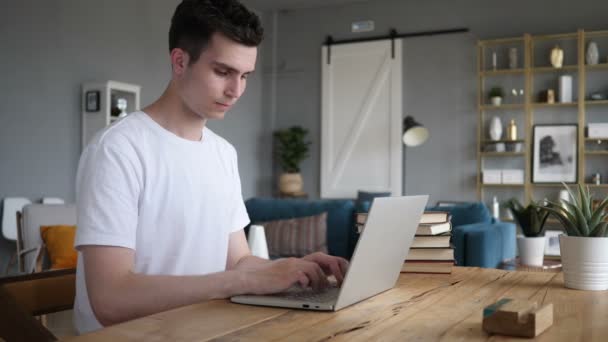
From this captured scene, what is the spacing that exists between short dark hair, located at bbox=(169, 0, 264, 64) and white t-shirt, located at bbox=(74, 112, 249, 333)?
208mm

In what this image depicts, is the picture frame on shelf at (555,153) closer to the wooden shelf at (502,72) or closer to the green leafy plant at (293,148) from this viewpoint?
the wooden shelf at (502,72)

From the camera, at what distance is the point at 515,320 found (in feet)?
3.28

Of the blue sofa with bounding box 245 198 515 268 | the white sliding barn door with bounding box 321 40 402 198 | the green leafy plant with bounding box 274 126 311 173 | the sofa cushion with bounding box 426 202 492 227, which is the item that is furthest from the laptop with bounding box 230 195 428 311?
the green leafy plant with bounding box 274 126 311 173

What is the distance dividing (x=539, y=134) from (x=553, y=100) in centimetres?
42

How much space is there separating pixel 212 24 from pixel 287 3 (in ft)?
24.6

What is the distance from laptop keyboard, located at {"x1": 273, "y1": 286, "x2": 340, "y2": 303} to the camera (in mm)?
1224

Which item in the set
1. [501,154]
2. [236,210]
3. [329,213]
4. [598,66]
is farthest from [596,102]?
[236,210]

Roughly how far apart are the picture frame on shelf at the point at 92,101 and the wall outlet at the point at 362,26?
378 centimetres

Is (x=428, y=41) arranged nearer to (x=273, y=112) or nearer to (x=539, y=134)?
(x=539, y=134)

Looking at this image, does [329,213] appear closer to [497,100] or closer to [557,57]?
[497,100]

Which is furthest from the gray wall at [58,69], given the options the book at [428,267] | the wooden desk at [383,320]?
the wooden desk at [383,320]

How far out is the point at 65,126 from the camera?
6.13m

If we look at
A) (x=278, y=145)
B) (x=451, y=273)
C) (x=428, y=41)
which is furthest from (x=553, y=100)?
(x=451, y=273)

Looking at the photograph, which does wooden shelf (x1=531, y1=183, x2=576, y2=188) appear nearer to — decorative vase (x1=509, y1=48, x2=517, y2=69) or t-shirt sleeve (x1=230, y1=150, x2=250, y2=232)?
decorative vase (x1=509, y1=48, x2=517, y2=69)
